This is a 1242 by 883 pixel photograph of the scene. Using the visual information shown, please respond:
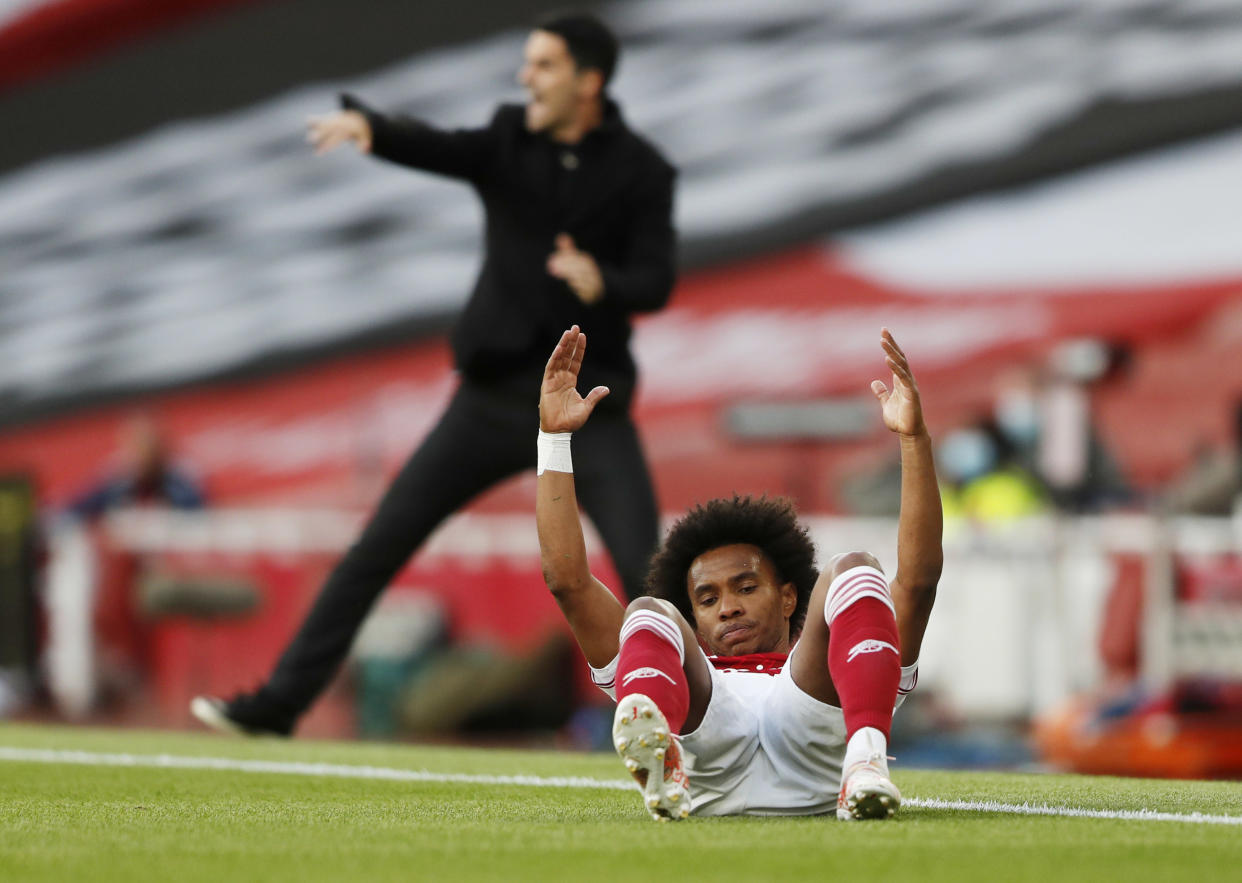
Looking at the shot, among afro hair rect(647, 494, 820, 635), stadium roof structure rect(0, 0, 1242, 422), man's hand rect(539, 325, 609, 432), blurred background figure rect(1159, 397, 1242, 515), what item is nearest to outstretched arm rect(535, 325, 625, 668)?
man's hand rect(539, 325, 609, 432)

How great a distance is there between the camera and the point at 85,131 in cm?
2098

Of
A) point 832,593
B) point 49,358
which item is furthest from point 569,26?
point 49,358

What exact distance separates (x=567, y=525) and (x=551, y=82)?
7.15 feet

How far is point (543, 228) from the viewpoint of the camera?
633 centimetres

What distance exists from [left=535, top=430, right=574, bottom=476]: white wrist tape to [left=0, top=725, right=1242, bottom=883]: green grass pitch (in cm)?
80

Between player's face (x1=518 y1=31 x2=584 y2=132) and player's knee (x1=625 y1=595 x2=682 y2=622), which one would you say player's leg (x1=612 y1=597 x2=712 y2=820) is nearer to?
player's knee (x1=625 y1=595 x2=682 y2=622)

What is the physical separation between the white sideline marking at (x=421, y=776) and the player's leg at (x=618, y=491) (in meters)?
0.68

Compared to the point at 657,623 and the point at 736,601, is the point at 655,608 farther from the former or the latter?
the point at 736,601

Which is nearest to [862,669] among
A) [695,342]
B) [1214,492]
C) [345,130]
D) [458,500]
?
[458,500]

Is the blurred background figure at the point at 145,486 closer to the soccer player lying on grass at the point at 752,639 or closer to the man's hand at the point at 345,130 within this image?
the man's hand at the point at 345,130

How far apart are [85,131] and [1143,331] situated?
11.2 metres

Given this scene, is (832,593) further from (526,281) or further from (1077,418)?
(1077,418)

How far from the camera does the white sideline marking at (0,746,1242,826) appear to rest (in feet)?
15.1

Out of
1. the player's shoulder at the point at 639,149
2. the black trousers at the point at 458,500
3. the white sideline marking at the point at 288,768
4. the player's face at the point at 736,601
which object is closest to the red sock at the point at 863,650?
the player's face at the point at 736,601
